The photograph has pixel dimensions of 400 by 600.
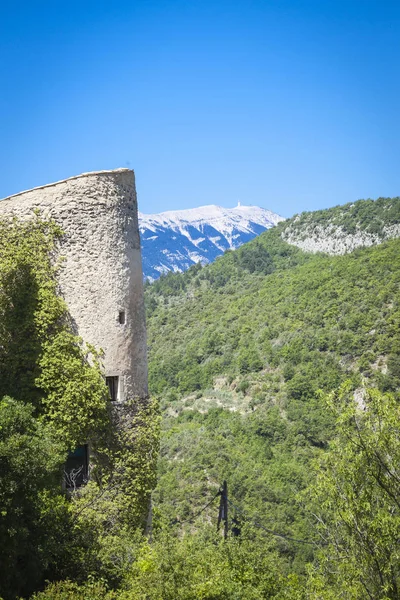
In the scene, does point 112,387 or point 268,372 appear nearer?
point 112,387

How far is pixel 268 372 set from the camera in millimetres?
51625

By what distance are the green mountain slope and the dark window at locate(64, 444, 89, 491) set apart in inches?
683

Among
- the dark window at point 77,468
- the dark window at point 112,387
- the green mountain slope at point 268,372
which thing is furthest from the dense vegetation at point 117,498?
the green mountain slope at point 268,372

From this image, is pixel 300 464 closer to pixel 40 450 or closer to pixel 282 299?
pixel 282 299

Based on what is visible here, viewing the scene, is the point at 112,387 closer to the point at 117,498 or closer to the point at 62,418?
the point at 62,418

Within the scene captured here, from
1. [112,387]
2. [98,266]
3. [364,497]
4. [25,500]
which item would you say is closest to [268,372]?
[112,387]

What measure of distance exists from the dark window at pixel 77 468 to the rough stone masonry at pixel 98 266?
128 cm

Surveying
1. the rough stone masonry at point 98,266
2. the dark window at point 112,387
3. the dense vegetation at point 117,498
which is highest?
the rough stone masonry at point 98,266

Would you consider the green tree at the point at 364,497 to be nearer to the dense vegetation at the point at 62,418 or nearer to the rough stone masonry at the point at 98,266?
the dense vegetation at the point at 62,418

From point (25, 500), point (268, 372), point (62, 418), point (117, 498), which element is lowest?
point (117, 498)

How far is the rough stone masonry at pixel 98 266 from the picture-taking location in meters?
15.1

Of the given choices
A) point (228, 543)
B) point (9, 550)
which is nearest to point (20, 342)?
point (9, 550)

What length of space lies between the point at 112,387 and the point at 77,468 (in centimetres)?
172

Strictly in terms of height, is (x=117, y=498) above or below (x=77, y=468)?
below
